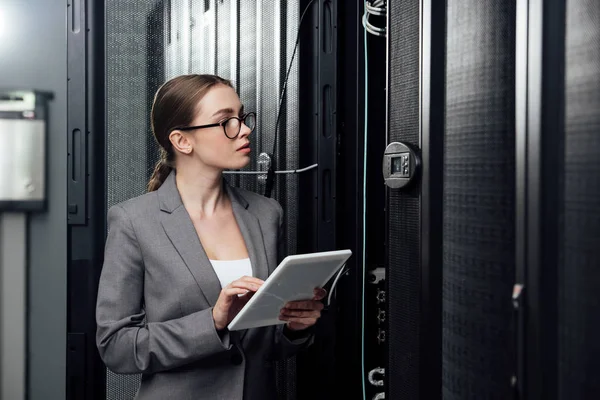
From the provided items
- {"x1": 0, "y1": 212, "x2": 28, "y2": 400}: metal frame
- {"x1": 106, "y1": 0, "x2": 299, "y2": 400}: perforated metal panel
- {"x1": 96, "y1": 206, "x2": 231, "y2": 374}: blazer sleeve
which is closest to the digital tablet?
{"x1": 96, "y1": 206, "x2": 231, "y2": 374}: blazer sleeve

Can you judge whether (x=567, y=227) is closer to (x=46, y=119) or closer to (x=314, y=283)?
(x=314, y=283)

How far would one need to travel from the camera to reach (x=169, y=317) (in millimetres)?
1399

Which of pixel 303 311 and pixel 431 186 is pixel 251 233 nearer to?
pixel 303 311

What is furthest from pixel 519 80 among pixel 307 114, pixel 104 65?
pixel 104 65

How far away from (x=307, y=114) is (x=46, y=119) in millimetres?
759

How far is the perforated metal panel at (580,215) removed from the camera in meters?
0.79

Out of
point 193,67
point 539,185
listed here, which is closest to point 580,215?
point 539,185

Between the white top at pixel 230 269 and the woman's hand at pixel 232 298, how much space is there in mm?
103

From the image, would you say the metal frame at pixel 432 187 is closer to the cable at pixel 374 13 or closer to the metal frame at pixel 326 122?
the cable at pixel 374 13

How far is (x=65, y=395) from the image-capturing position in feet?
5.84

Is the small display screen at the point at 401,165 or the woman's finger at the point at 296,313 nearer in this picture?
the small display screen at the point at 401,165

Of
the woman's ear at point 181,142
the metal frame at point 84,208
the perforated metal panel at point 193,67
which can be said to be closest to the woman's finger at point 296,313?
the woman's ear at point 181,142

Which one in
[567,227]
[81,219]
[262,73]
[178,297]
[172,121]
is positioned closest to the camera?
[567,227]

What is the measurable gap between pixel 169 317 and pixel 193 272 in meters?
0.12
